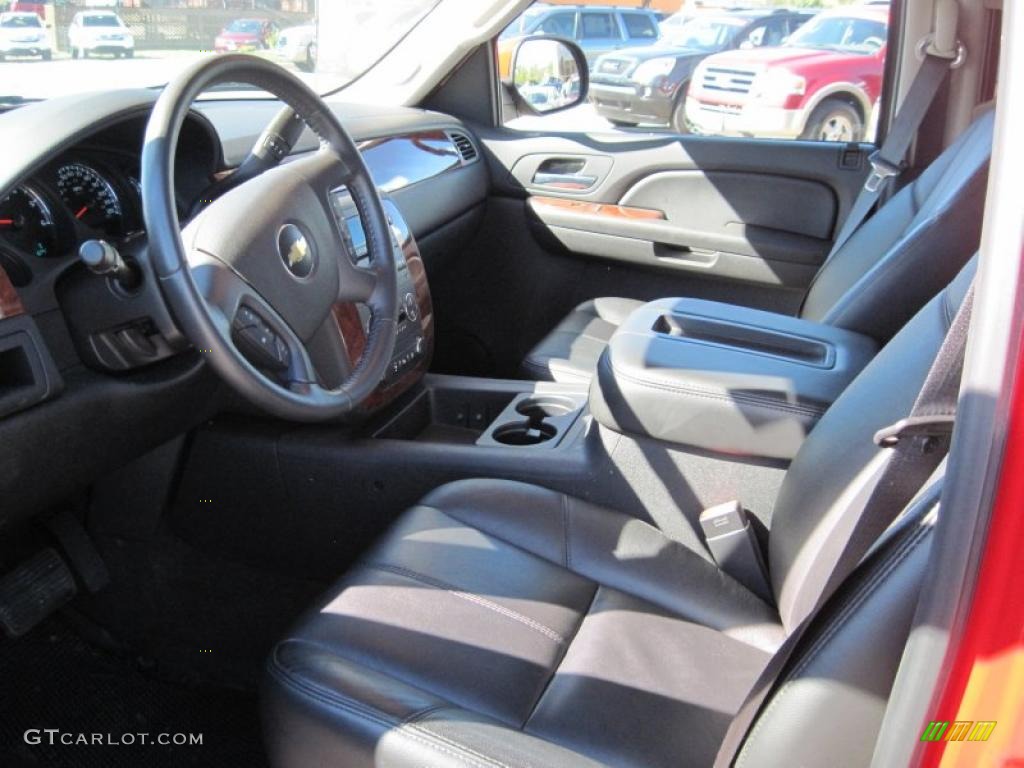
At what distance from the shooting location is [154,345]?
152cm

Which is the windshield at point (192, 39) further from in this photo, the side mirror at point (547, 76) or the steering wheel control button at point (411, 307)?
the steering wheel control button at point (411, 307)

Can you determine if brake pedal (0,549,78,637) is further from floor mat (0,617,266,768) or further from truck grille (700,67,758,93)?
truck grille (700,67,758,93)

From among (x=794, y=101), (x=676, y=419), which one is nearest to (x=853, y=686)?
(x=676, y=419)

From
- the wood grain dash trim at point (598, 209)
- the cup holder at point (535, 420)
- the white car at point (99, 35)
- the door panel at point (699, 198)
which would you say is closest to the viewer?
the cup holder at point (535, 420)

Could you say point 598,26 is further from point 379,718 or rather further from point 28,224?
point 379,718

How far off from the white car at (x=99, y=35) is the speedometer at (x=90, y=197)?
79cm

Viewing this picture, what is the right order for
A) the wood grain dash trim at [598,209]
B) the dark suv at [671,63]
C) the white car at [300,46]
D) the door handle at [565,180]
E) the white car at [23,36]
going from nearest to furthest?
1. the white car at [23,36]
2. the white car at [300,46]
3. the wood grain dash trim at [598,209]
4. the door handle at [565,180]
5. the dark suv at [671,63]

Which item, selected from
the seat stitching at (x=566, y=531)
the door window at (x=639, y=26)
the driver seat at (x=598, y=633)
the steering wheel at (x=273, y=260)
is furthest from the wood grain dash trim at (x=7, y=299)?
the door window at (x=639, y=26)

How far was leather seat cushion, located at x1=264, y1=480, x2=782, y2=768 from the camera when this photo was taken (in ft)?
3.81

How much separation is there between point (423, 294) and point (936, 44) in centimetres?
132

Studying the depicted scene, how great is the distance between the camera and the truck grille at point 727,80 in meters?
3.49

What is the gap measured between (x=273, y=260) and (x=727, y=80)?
2469mm

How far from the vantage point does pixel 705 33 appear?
4148 mm

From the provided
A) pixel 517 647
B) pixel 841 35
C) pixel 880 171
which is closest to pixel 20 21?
pixel 517 647
